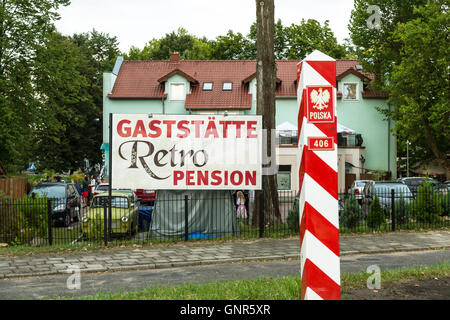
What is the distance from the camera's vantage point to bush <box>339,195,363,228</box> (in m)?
15.7

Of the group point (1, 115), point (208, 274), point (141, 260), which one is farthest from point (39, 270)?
point (1, 115)

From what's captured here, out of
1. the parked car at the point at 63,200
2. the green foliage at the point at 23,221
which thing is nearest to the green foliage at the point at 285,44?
the parked car at the point at 63,200

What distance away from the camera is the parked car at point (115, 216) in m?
14.4

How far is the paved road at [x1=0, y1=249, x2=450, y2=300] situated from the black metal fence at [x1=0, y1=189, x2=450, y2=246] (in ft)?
12.0

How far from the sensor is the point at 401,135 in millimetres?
39812

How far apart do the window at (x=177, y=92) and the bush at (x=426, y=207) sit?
2805 cm

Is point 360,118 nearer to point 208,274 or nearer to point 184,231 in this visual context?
point 184,231

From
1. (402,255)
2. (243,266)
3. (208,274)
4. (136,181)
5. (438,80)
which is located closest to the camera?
A: (208,274)

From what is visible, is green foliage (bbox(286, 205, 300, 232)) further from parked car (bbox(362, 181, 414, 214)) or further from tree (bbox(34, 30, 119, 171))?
tree (bbox(34, 30, 119, 171))

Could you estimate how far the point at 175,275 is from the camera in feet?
32.5

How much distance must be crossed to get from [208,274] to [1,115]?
23648 millimetres

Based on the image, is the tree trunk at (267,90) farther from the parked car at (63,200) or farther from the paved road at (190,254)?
the parked car at (63,200)

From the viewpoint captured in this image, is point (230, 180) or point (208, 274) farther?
point (230, 180)

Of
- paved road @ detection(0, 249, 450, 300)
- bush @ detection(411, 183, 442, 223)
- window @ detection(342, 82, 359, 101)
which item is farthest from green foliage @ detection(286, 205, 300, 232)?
window @ detection(342, 82, 359, 101)
